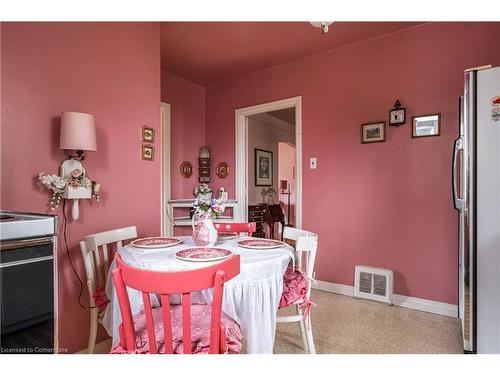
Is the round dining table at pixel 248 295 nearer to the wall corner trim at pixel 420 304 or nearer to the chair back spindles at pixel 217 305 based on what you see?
the chair back spindles at pixel 217 305

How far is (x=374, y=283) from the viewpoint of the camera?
8.96 ft

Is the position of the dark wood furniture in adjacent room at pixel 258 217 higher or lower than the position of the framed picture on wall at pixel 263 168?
lower

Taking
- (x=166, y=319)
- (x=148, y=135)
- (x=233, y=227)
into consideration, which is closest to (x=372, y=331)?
(x=233, y=227)

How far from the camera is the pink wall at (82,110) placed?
1.60 metres

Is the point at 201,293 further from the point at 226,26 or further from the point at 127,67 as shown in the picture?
the point at 226,26

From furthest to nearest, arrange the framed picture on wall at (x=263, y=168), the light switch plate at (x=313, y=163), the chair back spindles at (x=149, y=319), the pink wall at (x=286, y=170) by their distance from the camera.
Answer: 1. the pink wall at (x=286, y=170)
2. the framed picture on wall at (x=263, y=168)
3. the light switch plate at (x=313, y=163)
4. the chair back spindles at (x=149, y=319)

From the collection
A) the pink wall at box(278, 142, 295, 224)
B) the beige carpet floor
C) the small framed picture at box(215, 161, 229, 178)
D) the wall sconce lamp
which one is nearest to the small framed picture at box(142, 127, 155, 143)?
the wall sconce lamp

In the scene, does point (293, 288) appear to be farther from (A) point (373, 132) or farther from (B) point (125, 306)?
(A) point (373, 132)

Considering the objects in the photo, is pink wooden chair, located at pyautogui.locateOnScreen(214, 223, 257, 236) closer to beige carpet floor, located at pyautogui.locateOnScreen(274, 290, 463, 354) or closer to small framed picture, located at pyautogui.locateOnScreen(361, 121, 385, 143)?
beige carpet floor, located at pyautogui.locateOnScreen(274, 290, 463, 354)

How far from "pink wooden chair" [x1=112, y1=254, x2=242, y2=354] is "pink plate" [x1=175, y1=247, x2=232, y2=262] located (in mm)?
288

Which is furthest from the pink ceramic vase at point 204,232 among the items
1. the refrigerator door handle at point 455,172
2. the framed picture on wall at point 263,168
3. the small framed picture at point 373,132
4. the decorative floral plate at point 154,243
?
the framed picture on wall at point 263,168

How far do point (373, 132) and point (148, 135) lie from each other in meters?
2.10

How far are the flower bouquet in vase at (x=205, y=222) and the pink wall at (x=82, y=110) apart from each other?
0.80 m

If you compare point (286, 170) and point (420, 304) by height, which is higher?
point (286, 170)
